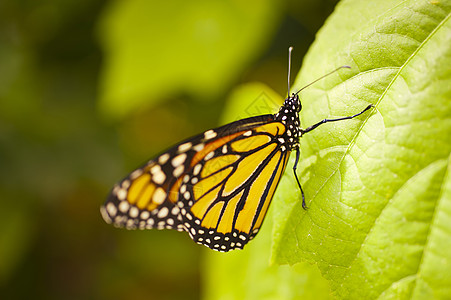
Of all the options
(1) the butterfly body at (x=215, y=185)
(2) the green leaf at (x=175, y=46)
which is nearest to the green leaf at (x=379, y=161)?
(1) the butterfly body at (x=215, y=185)

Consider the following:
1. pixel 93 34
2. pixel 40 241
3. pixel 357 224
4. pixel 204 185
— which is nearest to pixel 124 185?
pixel 204 185

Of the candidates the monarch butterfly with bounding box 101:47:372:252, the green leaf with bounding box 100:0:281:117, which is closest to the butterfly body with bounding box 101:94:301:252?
the monarch butterfly with bounding box 101:47:372:252

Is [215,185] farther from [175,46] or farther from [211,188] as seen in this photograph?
[175,46]

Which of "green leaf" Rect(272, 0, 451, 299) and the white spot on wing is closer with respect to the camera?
"green leaf" Rect(272, 0, 451, 299)

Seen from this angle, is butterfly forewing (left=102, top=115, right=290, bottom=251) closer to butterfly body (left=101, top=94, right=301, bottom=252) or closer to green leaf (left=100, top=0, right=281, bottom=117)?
butterfly body (left=101, top=94, right=301, bottom=252)

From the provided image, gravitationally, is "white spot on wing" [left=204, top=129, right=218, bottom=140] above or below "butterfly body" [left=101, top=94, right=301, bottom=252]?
above

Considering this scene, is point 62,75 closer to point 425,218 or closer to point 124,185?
point 124,185

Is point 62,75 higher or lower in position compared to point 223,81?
higher
